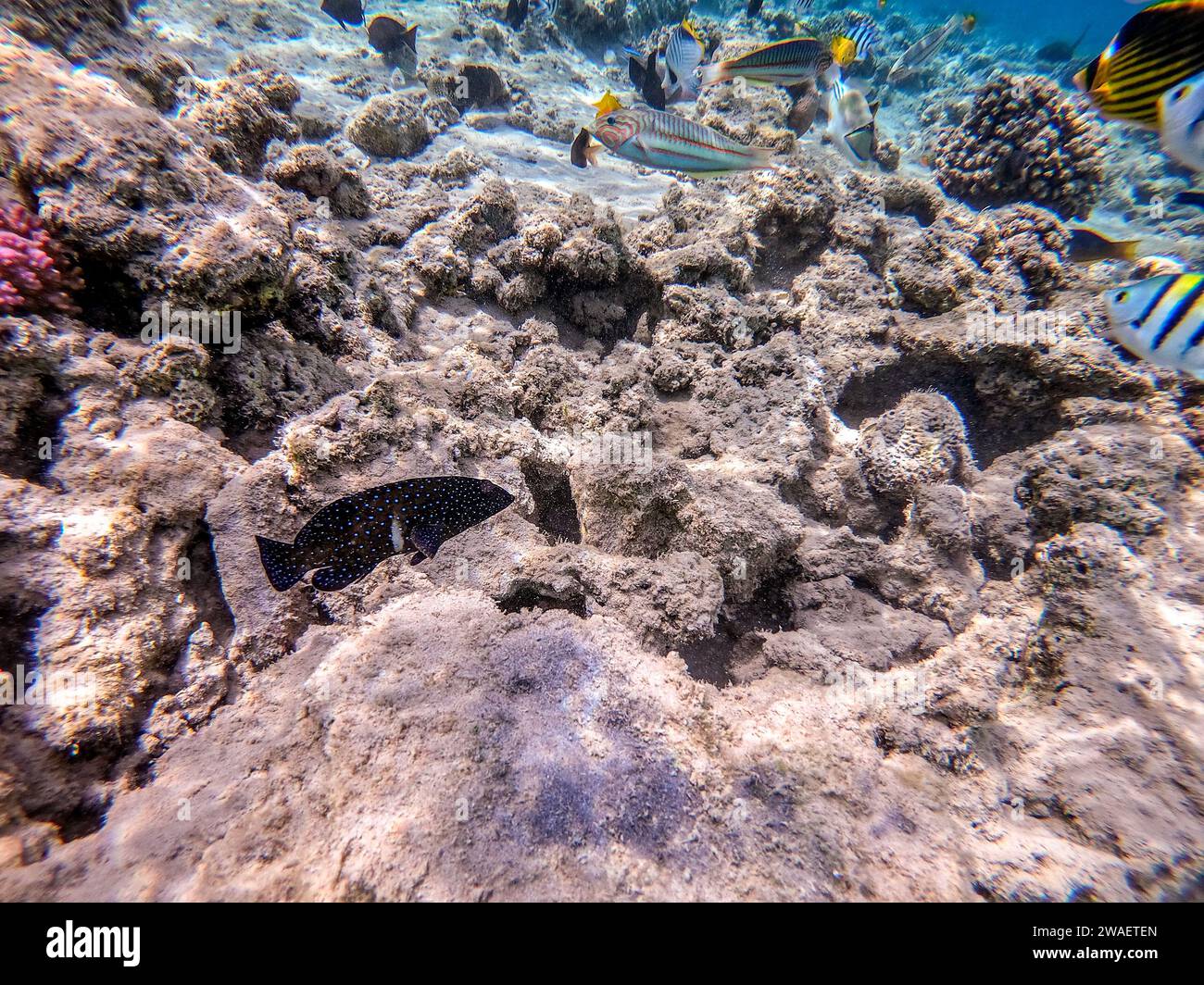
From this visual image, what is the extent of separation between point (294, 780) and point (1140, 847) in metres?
3.43

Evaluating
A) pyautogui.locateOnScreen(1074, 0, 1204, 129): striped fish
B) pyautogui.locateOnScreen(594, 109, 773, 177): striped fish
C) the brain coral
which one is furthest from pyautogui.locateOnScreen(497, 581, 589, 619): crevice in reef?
the brain coral

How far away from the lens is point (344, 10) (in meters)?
10.1

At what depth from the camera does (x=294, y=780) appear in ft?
6.48

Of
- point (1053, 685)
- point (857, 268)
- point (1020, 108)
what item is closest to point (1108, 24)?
point (1020, 108)

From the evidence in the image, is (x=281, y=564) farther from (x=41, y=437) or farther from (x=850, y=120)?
(x=850, y=120)

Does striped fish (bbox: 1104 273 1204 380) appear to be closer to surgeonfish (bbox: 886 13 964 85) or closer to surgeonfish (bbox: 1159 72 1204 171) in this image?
surgeonfish (bbox: 1159 72 1204 171)

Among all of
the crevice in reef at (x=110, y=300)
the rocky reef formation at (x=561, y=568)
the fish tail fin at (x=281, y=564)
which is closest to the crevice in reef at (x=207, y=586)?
the rocky reef formation at (x=561, y=568)

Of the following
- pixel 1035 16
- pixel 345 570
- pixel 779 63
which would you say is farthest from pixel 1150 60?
pixel 1035 16

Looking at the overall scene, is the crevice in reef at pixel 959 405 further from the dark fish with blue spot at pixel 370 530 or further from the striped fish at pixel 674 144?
the dark fish with blue spot at pixel 370 530

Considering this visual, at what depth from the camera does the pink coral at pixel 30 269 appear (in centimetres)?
249

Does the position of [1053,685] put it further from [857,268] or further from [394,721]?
[857,268]

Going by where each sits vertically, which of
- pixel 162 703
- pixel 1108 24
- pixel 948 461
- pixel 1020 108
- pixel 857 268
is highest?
pixel 1108 24

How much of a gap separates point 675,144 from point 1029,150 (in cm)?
706
